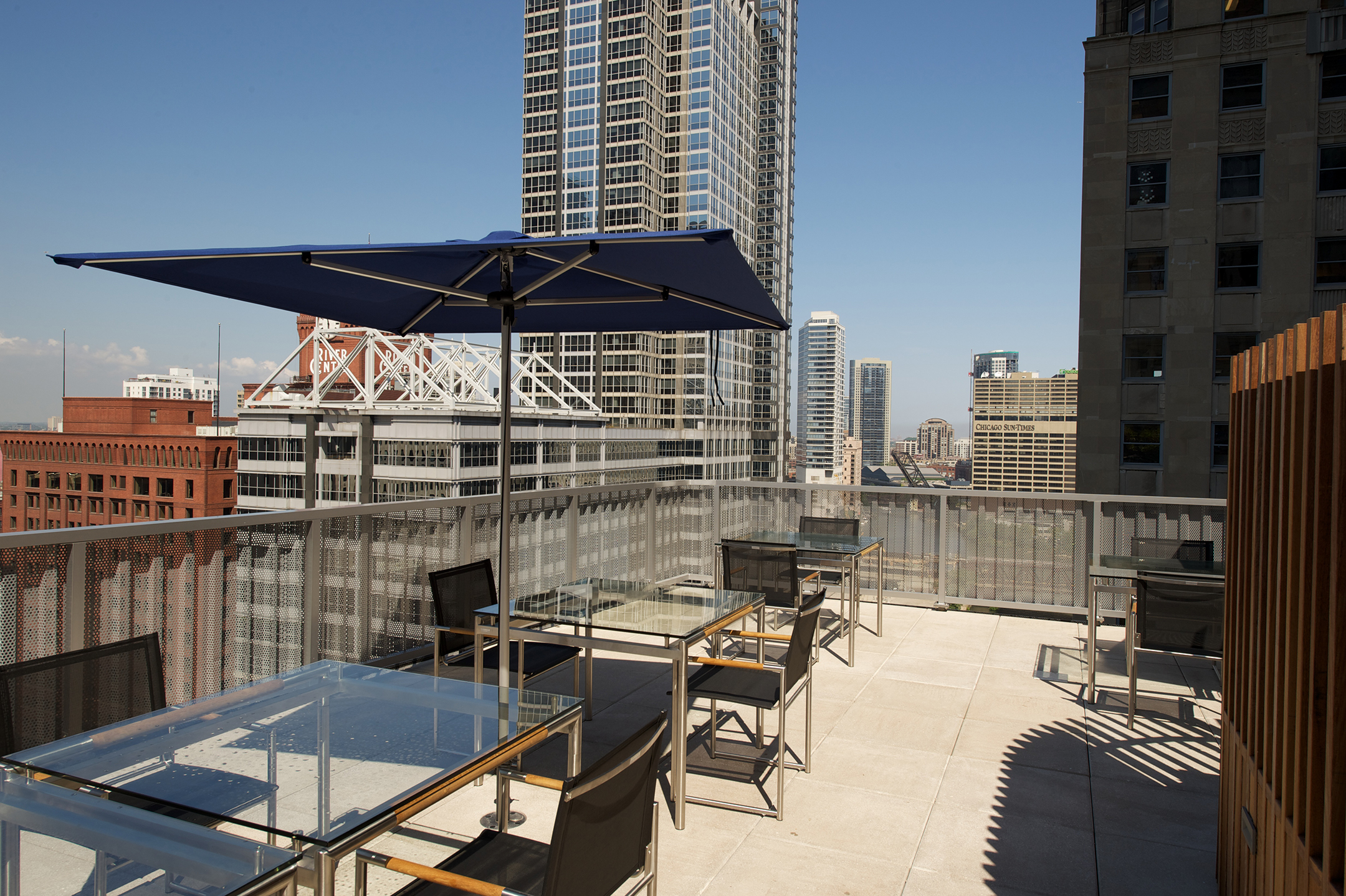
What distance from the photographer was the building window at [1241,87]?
31.7 m

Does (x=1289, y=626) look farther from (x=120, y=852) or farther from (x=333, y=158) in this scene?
(x=333, y=158)

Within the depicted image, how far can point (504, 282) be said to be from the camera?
325 centimetres

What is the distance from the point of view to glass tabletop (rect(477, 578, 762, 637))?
11.9 ft

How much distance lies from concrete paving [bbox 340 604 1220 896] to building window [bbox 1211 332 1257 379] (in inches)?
1272

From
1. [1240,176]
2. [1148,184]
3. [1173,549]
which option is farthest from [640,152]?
[1173,549]

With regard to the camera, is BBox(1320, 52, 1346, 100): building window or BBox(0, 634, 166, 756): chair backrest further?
BBox(1320, 52, 1346, 100): building window

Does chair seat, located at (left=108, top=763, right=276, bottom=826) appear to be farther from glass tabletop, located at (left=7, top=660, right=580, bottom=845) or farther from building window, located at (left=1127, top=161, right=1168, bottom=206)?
building window, located at (left=1127, top=161, right=1168, bottom=206)

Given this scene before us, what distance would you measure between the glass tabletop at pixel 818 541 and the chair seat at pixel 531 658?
83.4 inches

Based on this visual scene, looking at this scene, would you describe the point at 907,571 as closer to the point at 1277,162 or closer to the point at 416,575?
the point at 416,575

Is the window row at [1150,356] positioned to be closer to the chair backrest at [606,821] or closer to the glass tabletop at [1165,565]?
the glass tabletop at [1165,565]

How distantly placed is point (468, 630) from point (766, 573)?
215cm

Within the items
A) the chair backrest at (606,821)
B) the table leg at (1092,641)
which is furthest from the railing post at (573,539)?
the chair backrest at (606,821)

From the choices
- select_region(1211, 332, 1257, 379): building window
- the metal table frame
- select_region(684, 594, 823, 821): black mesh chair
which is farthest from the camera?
select_region(1211, 332, 1257, 379): building window

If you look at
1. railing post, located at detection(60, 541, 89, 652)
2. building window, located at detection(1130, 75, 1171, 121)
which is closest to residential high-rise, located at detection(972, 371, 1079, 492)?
building window, located at detection(1130, 75, 1171, 121)
